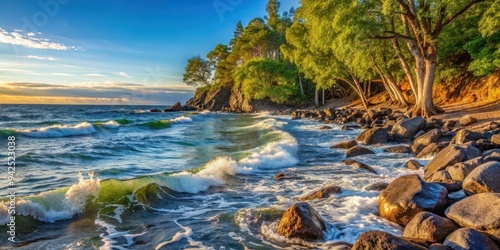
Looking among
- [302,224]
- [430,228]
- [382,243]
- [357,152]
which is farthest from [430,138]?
[382,243]

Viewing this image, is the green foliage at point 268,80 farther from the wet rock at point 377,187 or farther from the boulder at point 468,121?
the wet rock at point 377,187

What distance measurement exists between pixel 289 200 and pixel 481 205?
3458 millimetres

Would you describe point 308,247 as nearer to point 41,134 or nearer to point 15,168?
point 15,168

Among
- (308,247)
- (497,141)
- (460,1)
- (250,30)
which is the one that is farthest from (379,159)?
(250,30)

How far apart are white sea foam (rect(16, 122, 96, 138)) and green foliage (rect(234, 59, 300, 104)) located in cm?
2833

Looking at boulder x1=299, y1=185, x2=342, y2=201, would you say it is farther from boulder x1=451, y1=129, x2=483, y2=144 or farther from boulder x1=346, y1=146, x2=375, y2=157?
boulder x1=451, y1=129, x2=483, y2=144

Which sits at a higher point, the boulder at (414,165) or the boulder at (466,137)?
the boulder at (466,137)

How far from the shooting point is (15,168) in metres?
11.1

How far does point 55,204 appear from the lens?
23.0 ft

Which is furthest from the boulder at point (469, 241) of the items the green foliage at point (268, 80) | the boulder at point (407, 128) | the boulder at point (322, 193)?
the green foliage at point (268, 80)

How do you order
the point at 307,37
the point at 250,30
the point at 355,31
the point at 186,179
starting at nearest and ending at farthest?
1. the point at 186,179
2. the point at 355,31
3. the point at 307,37
4. the point at 250,30

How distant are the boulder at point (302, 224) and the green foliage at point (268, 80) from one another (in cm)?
4492

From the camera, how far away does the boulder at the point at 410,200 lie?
546 centimetres

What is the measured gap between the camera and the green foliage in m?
50.3
